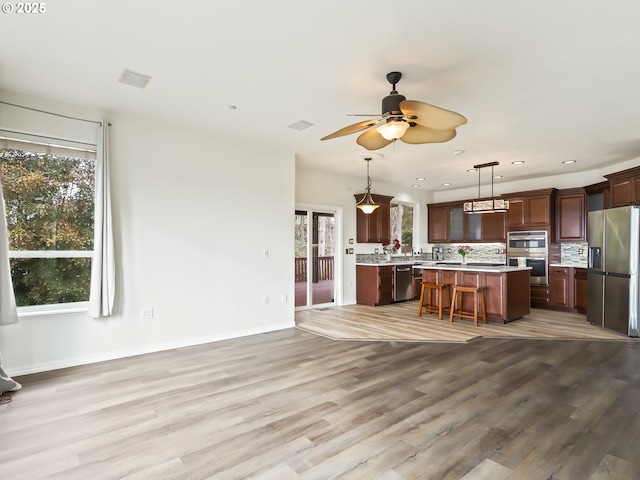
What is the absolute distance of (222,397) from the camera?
2.94 meters

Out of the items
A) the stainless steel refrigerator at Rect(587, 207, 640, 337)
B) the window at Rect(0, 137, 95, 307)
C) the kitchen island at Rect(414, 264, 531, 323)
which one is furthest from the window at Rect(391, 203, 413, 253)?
the window at Rect(0, 137, 95, 307)

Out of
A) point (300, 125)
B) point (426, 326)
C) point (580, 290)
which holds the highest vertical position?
point (300, 125)

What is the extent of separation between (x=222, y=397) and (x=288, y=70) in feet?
9.59

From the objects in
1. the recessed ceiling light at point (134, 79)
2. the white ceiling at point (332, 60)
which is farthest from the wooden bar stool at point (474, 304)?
the recessed ceiling light at point (134, 79)

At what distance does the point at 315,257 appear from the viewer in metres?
7.14

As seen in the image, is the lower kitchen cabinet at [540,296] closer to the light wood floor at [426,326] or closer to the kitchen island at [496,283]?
the light wood floor at [426,326]

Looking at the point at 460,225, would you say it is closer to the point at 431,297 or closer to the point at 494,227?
the point at 494,227

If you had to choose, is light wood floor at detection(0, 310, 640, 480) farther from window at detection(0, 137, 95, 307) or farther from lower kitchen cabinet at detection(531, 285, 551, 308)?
lower kitchen cabinet at detection(531, 285, 551, 308)

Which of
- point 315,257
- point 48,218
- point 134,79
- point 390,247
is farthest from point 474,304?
point 48,218

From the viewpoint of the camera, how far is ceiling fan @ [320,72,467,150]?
2.57 m

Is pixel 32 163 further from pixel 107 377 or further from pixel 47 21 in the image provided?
pixel 107 377

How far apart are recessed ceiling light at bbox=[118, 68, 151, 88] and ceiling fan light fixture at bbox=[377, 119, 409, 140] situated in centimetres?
226

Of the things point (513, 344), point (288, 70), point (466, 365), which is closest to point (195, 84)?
point (288, 70)

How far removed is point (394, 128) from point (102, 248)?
10.9 feet
